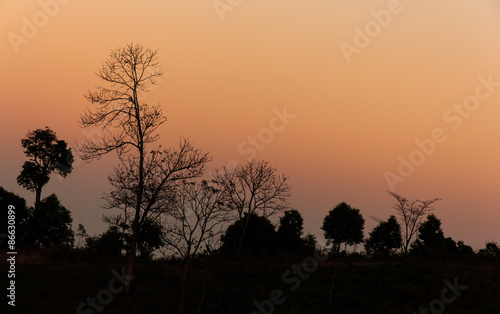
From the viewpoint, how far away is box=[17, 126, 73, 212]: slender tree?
57.0 metres

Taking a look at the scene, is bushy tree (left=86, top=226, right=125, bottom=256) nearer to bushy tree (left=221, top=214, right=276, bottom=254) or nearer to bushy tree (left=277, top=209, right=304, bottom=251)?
bushy tree (left=221, top=214, right=276, bottom=254)

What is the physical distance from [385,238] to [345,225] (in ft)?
13.6

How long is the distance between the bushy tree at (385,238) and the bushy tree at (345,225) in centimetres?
123

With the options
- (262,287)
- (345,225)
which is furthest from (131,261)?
(345,225)

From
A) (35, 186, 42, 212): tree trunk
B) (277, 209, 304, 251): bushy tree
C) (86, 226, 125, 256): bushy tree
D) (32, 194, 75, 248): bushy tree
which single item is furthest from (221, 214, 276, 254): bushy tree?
(35, 186, 42, 212): tree trunk

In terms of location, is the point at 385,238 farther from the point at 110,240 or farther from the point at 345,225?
the point at 110,240

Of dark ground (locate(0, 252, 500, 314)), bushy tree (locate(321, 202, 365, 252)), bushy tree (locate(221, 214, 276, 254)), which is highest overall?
bushy tree (locate(321, 202, 365, 252))

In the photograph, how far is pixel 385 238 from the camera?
5162 cm

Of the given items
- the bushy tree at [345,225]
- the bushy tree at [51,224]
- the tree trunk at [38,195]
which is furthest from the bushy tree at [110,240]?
the bushy tree at [345,225]

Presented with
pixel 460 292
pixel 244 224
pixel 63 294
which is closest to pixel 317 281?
pixel 460 292

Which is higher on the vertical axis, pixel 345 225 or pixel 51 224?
pixel 345 225

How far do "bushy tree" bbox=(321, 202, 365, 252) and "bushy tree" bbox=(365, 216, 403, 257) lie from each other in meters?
1.23

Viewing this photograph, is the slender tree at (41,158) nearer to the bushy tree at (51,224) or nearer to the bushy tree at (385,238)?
the bushy tree at (51,224)

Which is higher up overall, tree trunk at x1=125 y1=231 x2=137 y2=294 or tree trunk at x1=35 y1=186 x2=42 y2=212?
tree trunk at x1=35 y1=186 x2=42 y2=212
